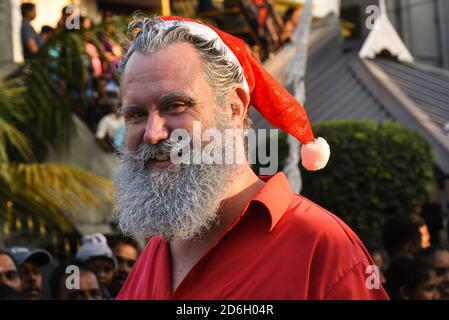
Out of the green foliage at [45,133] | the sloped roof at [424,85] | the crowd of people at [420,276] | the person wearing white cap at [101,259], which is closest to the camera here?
the crowd of people at [420,276]

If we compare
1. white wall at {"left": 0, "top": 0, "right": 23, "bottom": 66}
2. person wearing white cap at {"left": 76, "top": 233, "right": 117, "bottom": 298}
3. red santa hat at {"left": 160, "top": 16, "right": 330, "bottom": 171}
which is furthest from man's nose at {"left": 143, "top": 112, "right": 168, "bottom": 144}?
white wall at {"left": 0, "top": 0, "right": 23, "bottom": 66}

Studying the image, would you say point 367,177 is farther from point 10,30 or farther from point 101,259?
point 10,30

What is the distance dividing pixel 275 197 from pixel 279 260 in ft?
0.81

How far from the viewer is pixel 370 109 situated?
12203 millimetres

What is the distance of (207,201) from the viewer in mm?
2711

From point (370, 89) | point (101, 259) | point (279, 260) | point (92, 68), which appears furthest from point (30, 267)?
point (370, 89)

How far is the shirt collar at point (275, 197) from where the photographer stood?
2.57m

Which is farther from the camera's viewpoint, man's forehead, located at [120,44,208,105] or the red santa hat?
the red santa hat

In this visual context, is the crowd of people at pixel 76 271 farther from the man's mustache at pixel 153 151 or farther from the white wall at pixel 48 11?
the white wall at pixel 48 11

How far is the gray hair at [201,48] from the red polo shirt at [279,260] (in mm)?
323

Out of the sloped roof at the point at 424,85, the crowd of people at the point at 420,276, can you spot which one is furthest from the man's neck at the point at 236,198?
the sloped roof at the point at 424,85

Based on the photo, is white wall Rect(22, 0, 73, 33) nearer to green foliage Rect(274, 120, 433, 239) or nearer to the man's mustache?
green foliage Rect(274, 120, 433, 239)

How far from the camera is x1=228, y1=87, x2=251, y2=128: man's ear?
9.20 feet

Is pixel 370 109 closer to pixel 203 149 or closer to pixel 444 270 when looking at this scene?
pixel 444 270
